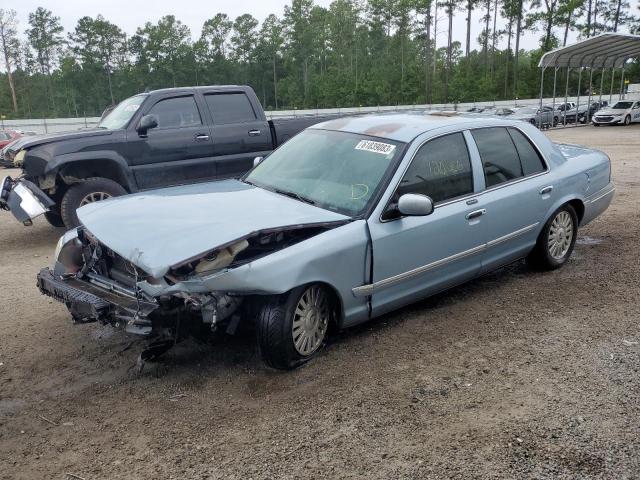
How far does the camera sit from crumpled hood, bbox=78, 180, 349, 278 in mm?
3453

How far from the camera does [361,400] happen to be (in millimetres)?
3508

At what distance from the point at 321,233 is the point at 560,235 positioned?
3.00 metres

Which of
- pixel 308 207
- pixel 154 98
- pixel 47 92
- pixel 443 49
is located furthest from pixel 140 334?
pixel 443 49

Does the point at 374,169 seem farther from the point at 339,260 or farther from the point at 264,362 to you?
the point at 264,362

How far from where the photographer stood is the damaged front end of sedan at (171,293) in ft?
11.3

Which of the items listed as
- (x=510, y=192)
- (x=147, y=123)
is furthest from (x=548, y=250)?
(x=147, y=123)

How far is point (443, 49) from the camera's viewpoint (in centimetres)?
8950

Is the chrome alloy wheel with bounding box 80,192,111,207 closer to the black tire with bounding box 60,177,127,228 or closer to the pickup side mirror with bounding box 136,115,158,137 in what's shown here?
the black tire with bounding box 60,177,127,228

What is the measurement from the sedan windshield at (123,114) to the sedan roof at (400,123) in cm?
397

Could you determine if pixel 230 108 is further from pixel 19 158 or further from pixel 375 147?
pixel 375 147

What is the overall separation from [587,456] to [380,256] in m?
1.75

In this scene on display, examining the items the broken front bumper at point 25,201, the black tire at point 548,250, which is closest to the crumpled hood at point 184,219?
the black tire at point 548,250

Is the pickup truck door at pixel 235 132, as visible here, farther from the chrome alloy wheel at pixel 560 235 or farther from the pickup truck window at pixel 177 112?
the chrome alloy wheel at pixel 560 235

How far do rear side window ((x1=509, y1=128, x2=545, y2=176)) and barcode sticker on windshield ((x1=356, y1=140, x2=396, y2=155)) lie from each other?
1.46 meters
